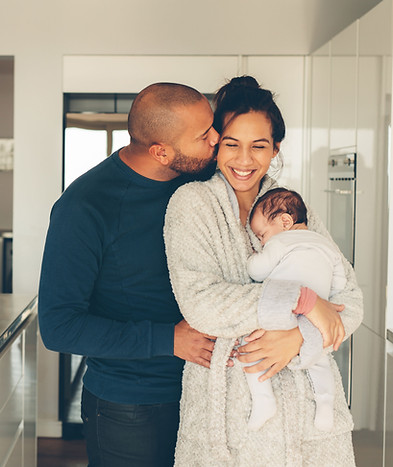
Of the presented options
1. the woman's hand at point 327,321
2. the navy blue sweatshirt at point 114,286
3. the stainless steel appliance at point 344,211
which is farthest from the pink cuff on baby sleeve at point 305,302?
the stainless steel appliance at point 344,211

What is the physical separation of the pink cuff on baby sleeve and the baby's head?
0.22m

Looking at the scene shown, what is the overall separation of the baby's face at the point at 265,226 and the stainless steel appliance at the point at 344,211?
3.97ft

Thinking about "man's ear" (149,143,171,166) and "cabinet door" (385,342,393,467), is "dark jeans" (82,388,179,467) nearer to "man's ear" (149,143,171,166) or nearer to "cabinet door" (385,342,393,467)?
"man's ear" (149,143,171,166)

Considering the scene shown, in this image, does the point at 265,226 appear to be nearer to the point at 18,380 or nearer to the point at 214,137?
the point at 214,137

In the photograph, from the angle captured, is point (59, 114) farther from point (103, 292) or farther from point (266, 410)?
point (266, 410)

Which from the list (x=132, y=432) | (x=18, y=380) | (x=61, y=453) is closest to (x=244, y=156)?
(x=132, y=432)

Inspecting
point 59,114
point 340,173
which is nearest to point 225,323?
point 340,173

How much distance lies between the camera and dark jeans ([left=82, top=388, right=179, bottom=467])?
1.53 meters

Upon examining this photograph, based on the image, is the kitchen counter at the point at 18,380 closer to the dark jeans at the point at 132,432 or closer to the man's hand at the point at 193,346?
the dark jeans at the point at 132,432

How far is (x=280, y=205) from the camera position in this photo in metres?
1.54

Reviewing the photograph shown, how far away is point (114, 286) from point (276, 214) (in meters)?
0.44

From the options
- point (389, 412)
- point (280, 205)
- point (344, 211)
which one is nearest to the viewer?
point (280, 205)

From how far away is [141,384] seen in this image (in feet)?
5.03

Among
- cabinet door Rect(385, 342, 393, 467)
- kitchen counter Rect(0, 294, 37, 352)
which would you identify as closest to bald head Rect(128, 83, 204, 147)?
kitchen counter Rect(0, 294, 37, 352)
